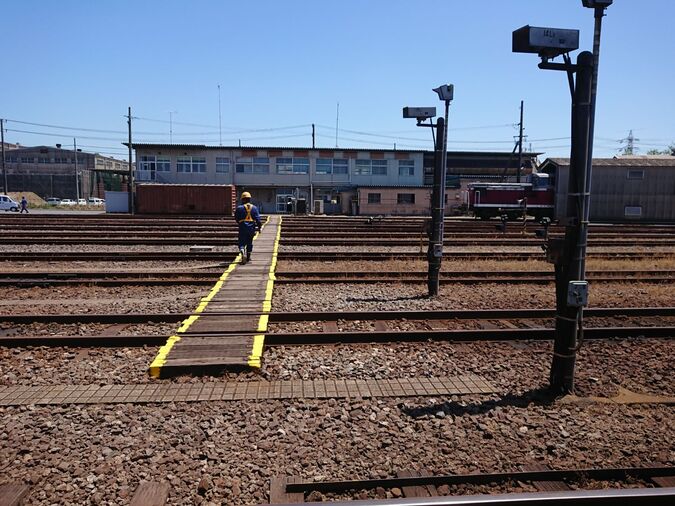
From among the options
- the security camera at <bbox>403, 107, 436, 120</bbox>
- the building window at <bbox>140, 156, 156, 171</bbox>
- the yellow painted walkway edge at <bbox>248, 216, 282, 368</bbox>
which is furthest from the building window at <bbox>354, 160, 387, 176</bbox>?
the security camera at <bbox>403, 107, 436, 120</bbox>

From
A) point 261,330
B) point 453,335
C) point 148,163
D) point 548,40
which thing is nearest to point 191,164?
point 148,163

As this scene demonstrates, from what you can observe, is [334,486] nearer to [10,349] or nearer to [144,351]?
[144,351]

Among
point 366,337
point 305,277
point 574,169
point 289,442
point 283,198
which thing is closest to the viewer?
point 289,442

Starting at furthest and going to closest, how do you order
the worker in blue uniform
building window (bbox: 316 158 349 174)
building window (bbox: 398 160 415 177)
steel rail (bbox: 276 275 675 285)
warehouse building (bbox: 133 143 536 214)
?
building window (bbox: 398 160 415 177)
building window (bbox: 316 158 349 174)
warehouse building (bbox: 133 143 536 214)
the worker in blue uniform
steel rail (bbox: 276 275 675 285)

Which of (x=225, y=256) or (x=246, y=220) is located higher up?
(x=246, y=220)

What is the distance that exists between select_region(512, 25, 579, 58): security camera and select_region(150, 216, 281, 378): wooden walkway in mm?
4671

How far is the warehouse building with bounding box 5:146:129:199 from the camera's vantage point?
3637 inches

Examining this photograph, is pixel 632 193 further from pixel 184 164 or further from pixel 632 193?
pixel 184 164

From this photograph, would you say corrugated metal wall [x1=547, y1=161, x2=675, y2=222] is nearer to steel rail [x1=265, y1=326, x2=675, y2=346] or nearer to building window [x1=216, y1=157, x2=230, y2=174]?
building window [x1=216, y1=157, x2=230, y2=174]

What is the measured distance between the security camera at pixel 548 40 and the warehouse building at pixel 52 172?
294 ft

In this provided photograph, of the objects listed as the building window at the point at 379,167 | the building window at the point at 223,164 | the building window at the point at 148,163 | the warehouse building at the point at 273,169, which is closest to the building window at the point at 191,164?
the warehouse building at the point at 273,169

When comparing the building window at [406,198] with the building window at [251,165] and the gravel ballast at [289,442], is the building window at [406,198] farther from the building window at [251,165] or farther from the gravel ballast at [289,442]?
the gravel ballast at [289,442]

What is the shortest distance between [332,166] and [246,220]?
40.6m

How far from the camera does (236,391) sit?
552cm
